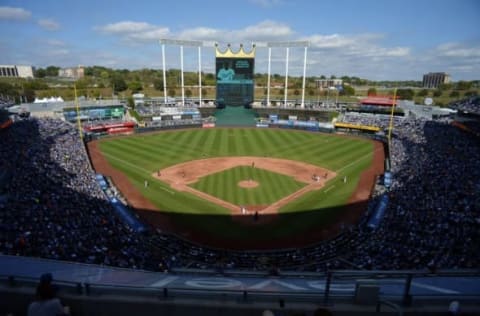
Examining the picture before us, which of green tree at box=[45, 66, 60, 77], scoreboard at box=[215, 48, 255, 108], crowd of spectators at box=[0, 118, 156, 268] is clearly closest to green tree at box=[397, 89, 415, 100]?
scoreboard at box=[215, 48, 255, 108]

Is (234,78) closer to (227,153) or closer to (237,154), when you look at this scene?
(227,153)

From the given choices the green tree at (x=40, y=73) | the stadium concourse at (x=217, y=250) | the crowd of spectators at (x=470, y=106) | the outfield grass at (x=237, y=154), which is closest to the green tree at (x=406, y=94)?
the outfield grass at (x=237, y=154)

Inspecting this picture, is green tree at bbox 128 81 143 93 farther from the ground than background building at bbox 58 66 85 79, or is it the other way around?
background building at bbox 58 66 85 79

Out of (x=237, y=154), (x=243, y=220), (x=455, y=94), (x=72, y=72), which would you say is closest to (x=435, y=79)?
(x=455, y=94)

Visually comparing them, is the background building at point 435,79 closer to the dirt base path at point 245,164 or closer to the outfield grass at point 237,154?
the outfield grass at point 237,154

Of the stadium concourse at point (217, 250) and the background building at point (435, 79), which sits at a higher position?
the background building at point (435, 79)

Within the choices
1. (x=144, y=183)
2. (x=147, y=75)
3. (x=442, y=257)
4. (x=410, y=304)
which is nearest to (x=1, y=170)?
(x=144, y=183)

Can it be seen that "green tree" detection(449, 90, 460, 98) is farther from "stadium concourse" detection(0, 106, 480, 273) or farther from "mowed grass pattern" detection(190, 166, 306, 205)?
"mowed grass pattern" detection(190, 166, 306, 205)
